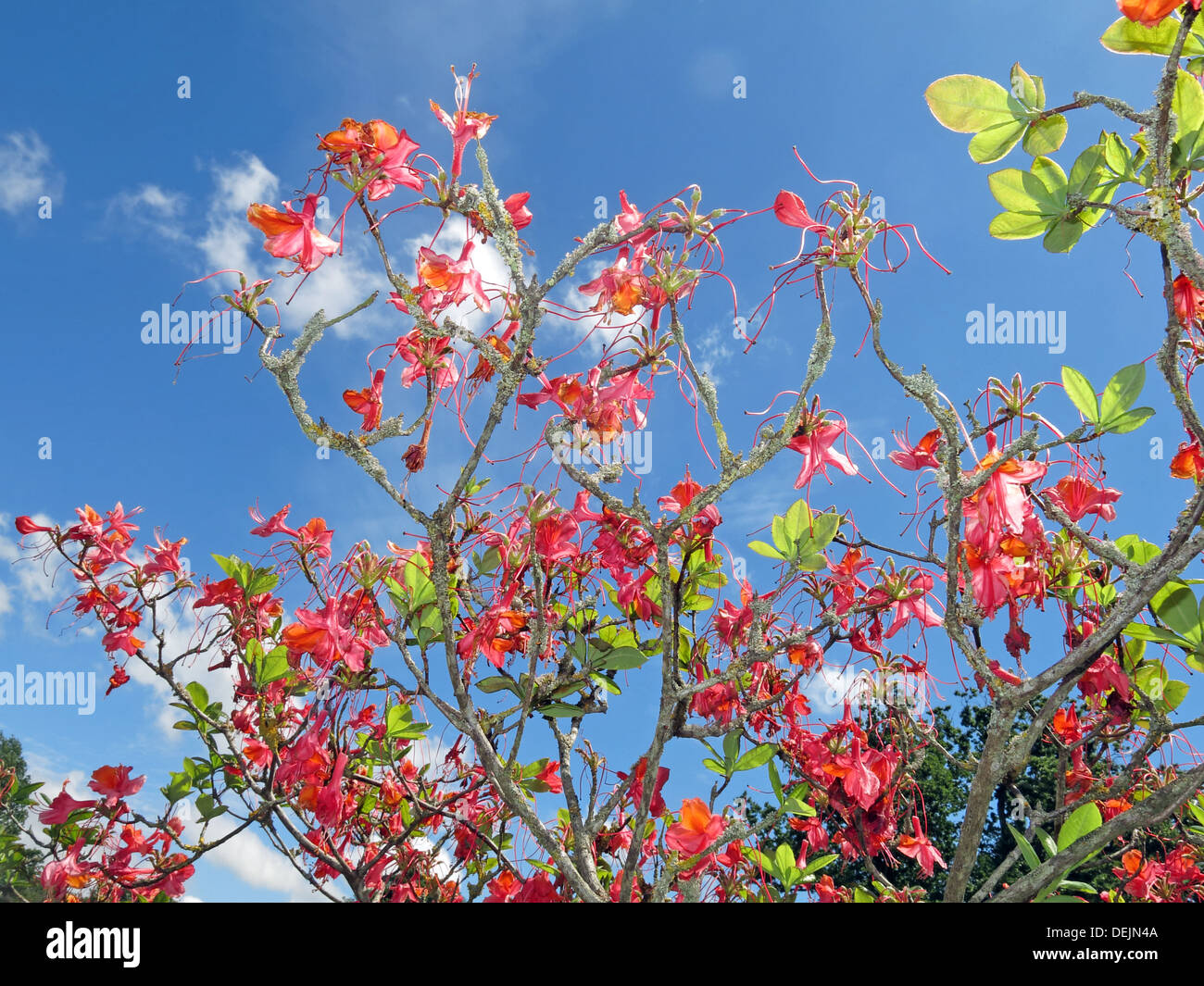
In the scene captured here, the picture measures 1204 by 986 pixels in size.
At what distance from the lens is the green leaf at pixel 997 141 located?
1962 millimetres

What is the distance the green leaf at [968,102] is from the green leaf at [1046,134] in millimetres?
81

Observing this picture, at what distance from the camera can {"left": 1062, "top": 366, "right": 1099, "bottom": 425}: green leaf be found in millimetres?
1964

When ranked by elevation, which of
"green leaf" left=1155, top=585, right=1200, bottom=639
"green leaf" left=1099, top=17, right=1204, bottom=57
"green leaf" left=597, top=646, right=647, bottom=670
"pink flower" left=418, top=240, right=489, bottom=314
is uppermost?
"green leaf" left=1099, top=17, right=1204, bottom=57

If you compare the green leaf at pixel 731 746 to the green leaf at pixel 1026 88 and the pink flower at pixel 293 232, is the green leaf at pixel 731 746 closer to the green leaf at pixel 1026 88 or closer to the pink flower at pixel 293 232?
the pink flower at pixel 293 232

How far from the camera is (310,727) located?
2291mm

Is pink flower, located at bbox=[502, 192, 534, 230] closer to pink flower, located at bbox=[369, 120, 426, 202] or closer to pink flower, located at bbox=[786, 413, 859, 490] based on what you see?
pink flower, located at bbox=[369, 120, 426, 202]

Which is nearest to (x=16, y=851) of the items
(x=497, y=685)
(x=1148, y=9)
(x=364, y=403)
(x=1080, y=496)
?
(x=497, y=685)

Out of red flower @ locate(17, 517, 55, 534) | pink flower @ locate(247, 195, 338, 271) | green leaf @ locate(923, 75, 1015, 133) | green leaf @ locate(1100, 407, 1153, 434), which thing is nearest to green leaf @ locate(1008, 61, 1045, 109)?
green leaf @ locate(923, 75, 1015, 133)

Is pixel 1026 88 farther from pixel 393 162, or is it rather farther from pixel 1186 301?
pixel 393 162

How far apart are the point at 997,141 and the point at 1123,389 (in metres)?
0.72

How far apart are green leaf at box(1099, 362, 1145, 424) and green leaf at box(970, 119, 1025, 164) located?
→ 2.07ft
